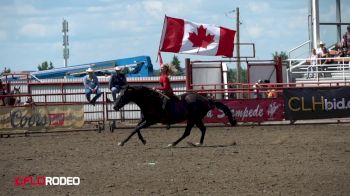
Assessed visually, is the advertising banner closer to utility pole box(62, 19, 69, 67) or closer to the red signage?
the red signage

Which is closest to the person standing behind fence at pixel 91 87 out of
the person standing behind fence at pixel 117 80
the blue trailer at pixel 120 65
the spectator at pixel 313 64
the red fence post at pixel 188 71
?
the person standing behind fence at pixel 117 80

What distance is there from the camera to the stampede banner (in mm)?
20500

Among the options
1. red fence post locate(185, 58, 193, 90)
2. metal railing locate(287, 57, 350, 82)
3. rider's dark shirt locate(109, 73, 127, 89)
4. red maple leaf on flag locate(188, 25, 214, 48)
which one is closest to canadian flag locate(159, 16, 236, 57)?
red maple leaf on flag locate(188, 25, 214, 48)

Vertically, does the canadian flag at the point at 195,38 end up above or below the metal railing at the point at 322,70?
above

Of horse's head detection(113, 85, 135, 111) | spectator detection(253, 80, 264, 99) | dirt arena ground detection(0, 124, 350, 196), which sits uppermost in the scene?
spectator detection(253, 80, 264, 99)

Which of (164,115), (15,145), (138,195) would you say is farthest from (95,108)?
(138,195)

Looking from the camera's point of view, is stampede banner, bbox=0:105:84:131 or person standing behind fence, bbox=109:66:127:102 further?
person standing behind fence, bbox=109:66:127:102

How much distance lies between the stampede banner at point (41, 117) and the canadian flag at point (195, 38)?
5009 millimetres

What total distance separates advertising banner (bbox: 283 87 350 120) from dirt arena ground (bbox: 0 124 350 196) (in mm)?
3492

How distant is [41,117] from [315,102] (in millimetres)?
8742

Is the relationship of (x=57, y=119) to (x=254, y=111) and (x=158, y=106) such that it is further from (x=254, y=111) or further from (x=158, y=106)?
(x=254, y=111)

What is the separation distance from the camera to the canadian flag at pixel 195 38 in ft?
82.5

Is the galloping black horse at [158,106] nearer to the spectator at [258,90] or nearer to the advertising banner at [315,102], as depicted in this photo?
the spectator at [258,90]

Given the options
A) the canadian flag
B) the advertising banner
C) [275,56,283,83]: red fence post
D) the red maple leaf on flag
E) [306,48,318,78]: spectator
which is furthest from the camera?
[306,48,318,78]: spectator
